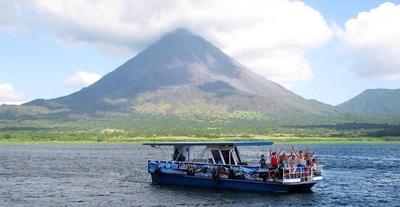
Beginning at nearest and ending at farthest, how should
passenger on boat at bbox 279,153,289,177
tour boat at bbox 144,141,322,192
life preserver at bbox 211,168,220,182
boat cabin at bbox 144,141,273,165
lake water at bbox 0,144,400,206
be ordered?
lake water at bbox 0,144,400,206 → passenger on boat at bbox 279,153,289,177 → tour boat at bbox 144,141,322,192 → life preserver at bbox 211,168,220,182 → boat cabin at bbox 144,141,273,165

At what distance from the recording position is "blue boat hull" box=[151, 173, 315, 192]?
1965 inches

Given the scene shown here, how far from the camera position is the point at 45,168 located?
266 ft

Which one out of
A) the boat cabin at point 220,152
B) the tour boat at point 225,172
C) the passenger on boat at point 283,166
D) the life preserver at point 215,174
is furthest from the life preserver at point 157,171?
the passenger on boat at point 283,166

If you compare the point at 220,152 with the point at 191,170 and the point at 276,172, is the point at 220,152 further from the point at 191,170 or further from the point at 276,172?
the point at 276,172

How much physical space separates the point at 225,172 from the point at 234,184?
1366 mm

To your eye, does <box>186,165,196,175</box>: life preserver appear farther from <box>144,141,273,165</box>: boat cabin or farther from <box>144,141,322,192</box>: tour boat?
<box>144,141,273,165</box>: boat cabin

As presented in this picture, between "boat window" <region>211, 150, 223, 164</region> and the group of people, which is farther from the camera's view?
"boat window" <region>211, 150, 223, 164</region>

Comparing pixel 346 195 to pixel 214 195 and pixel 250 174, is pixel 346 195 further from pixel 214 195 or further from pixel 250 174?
pixel 214 195

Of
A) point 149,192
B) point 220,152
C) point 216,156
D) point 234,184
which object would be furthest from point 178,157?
point 234,184

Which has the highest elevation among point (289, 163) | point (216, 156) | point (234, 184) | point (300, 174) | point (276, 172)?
point (216, 156)

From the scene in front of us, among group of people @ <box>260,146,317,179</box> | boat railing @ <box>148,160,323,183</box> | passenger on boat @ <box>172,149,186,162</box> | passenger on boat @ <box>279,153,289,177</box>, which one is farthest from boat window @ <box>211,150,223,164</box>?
passenger on boat @ <box>279,153,289,177</box>

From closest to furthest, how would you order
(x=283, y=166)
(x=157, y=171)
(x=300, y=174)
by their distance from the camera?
1. (x=283, y=166)
2. (x=300, y=174)
3. (x=157, y=171)

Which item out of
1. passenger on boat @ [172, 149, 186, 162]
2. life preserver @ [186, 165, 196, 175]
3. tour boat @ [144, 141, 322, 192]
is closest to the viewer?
tour boat @ [144, 141, 322, 192]

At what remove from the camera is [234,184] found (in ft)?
170
